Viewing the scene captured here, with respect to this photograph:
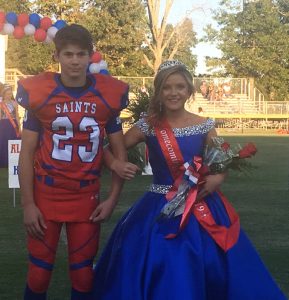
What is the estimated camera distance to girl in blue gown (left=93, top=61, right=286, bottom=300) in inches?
143

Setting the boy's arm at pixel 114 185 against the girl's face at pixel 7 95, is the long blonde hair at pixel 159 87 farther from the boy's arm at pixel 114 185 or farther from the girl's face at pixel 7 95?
the girl's face at pixel 7 95

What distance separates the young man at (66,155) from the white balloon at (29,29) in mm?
10768

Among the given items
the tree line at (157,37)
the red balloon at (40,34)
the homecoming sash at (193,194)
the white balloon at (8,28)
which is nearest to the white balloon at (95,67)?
the red balloon at (40,34)

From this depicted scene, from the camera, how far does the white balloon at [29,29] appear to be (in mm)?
14148

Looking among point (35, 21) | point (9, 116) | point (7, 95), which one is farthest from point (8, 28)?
point (9, 116)

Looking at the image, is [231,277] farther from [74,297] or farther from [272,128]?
[272,128]

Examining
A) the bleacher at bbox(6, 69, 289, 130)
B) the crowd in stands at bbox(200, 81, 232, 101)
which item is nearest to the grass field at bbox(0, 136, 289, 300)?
the crowd in stands at bbox(200, 81, 232, 101)

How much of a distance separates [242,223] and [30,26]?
26.6ft

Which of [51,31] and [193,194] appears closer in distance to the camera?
[193,194]

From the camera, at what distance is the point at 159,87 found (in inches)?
156

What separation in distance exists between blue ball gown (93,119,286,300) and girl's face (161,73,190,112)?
157 mm

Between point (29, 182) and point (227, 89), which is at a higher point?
point (227, 89)

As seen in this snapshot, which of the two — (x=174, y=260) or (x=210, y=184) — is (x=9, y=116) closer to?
(x=210, y=184)

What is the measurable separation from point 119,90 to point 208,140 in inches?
24.6
